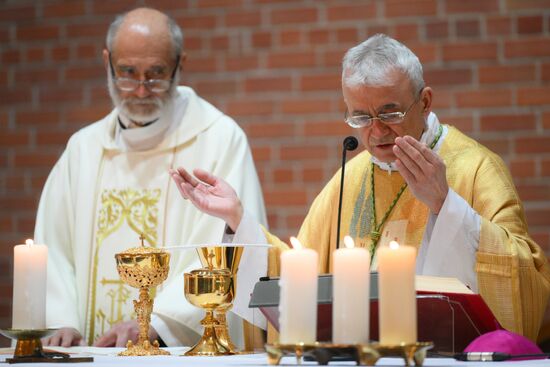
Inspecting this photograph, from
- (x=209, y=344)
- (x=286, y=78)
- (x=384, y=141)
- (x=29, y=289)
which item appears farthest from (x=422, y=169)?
(x=286, y=78)

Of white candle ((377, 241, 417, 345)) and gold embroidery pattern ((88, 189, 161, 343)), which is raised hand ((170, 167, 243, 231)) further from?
white candle ((377, 241, 417, 345))

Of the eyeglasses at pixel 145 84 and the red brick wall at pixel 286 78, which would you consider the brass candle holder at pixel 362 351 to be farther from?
the red brick wall at pixel 286 78

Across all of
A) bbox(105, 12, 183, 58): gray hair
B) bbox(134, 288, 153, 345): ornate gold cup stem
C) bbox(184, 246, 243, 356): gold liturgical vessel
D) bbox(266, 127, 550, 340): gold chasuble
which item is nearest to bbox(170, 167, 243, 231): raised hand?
bbox(266, 127, 550, 340): gold chasuble

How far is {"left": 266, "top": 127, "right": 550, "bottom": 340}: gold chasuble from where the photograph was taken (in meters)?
3.63

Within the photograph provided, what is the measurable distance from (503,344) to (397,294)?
2.11 ft

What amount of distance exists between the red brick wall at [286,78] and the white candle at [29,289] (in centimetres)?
351

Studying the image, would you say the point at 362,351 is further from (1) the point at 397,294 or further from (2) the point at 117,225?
(2) the point at 117,225

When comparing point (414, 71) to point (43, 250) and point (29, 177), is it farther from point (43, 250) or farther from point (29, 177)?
point (29, 177)

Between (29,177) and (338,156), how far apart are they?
2.03 meters

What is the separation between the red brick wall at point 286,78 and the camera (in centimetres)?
600

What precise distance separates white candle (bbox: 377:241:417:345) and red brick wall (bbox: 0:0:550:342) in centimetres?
379

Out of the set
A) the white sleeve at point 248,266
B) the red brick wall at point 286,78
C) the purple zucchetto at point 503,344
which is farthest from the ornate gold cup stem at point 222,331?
the red brick wall at point 286,78

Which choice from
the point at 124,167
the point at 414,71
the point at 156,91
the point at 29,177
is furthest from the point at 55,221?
the point at 414,71

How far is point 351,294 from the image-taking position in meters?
2.34
